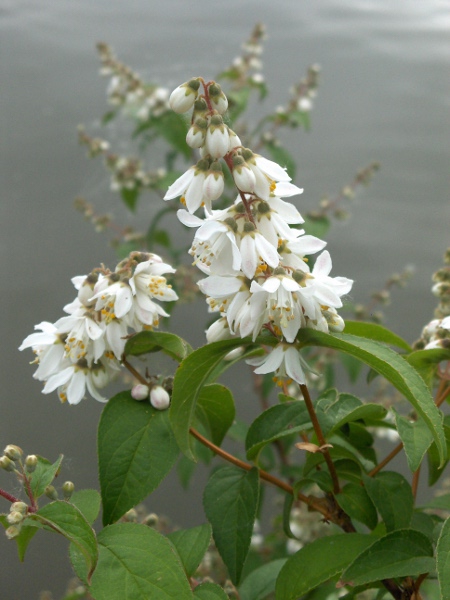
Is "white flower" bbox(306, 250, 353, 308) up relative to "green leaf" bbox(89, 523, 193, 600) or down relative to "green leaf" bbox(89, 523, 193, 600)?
up

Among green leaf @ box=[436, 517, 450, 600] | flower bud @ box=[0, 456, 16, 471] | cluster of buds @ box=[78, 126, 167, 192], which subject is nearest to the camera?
green leaf @ box=[436, 517, 450, 600]

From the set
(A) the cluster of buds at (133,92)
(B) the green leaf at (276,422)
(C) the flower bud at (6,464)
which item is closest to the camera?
(C) the flower bud at (6,464)

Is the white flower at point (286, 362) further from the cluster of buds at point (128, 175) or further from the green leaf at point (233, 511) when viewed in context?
the cluster of buds at point (128, 175)

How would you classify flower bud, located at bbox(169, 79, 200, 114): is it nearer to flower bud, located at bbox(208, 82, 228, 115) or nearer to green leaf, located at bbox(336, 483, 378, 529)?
flower bud, located at bbox(208, 82, 228, 115)

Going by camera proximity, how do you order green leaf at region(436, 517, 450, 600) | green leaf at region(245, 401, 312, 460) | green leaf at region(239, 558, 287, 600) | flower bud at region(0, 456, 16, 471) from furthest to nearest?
1. green leaf at region(239, 558, 287, 600)
2. green leaf at region(245, 401, 312, 460)
3. flower bud at region(0, 456, 16, 471)
4. green leaf at region(436, 517, 450, 600)

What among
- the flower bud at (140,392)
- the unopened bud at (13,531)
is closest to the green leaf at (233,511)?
the flower bud at (140,392)

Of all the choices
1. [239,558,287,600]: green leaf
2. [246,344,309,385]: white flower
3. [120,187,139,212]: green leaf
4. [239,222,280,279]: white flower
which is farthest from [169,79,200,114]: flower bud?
[120,187,139,212]: green leaf
